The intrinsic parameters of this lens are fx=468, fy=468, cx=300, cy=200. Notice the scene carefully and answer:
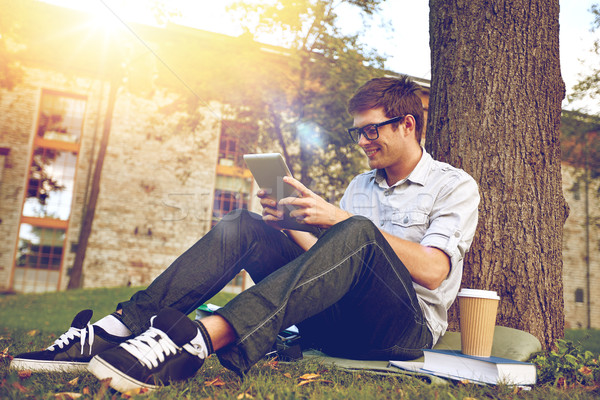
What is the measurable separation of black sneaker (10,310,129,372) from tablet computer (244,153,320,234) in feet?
2.94

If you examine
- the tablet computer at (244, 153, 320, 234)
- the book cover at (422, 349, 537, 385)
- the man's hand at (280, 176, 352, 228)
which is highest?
the tablet computer at (244, 153, 320, 234)

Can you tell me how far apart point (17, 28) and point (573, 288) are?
1995cm

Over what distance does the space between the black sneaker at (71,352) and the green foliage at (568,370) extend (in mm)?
1898

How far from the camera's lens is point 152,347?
160 centimetres

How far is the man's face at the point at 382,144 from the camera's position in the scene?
8.64 feet

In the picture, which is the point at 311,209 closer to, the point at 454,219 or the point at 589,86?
the point at 454,219

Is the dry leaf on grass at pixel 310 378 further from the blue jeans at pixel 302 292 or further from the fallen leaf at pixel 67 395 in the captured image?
the fallen leaf at pixel 67 395

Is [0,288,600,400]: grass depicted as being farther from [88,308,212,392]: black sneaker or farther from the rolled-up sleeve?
the rolled-up sleeve

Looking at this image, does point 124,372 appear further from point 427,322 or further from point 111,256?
point 111,256

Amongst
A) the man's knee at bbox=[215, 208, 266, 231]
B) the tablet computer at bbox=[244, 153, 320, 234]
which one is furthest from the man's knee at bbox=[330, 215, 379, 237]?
the man's knee at bbox=[215, 208, 266, 231]

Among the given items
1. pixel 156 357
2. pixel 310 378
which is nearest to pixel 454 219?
pixel 310 378

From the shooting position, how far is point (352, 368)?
6.88 feet

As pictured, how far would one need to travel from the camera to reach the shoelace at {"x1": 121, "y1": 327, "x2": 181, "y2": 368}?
1.57 meters

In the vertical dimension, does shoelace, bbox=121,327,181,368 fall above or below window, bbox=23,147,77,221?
below
